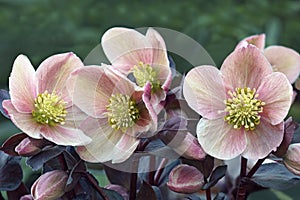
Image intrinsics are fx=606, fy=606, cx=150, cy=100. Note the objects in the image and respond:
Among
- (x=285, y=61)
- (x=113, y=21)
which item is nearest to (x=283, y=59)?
(x=285, y=61)

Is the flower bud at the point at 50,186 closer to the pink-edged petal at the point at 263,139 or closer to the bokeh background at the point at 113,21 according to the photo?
the pink-edged petal at the point at 263,139

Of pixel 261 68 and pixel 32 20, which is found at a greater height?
pixel 261 68

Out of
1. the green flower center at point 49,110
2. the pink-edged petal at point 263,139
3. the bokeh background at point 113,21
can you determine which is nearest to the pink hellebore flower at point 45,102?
the green flower center at point 49,110

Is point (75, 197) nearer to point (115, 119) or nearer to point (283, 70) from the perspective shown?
point (115, 119)

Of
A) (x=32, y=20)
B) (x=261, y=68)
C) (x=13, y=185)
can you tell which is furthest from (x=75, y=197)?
(x=32, y=20)

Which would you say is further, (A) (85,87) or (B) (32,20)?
(B) (32,20)

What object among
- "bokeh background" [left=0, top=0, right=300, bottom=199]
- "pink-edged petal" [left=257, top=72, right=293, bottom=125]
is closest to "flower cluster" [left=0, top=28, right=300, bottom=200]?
"pink-edged petal" [left=257, top=72, right=293, bottom=125]

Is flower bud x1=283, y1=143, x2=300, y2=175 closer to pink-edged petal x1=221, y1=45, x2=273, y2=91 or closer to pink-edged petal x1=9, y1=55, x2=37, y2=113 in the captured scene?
pink-edged petal x1=221, y1=45, x2=273, y2=91
